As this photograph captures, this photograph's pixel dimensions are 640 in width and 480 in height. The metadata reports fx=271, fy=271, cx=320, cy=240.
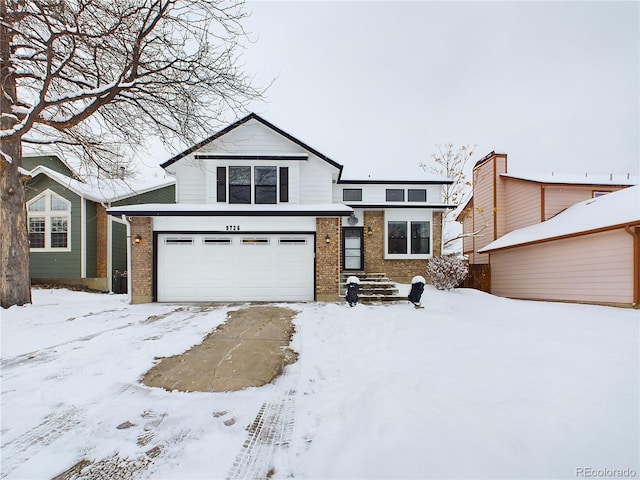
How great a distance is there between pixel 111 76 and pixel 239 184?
4671mm

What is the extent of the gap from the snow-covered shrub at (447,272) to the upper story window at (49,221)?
678 inches

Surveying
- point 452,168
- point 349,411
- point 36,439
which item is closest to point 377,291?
point 349,411

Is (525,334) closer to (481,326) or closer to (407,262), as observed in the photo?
(481,326)

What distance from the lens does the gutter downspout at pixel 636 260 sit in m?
7.52

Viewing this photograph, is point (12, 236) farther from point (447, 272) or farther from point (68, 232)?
point (447, 272)

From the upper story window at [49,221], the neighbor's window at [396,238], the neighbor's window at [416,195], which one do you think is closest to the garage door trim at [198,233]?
the neighbor's window at [396,238]

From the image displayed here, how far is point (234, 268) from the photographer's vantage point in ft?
30.8

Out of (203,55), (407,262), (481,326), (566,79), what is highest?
(566,79)

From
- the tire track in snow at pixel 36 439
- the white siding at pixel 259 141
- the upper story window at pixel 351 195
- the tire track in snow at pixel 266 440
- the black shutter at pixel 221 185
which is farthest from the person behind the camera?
the upper story window at pixel 351 195

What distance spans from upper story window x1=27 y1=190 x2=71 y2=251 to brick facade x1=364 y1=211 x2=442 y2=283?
14.5 metres

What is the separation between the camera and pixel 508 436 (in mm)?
2123

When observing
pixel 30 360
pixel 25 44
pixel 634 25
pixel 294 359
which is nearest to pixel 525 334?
pixel 294 359

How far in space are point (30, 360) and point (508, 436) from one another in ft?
20.0

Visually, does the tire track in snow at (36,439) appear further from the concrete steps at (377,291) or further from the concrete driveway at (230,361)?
the concrete steps at (377,291)
